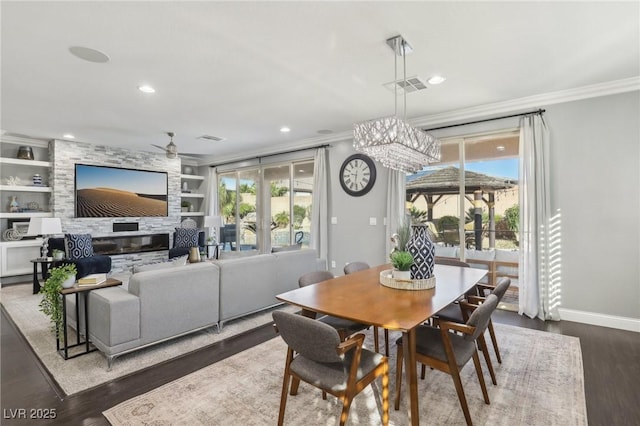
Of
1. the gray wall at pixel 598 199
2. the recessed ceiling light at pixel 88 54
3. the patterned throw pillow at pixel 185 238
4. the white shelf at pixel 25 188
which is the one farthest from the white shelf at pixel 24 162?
the gray wall at pixel 598 199

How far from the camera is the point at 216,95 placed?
3.80 m

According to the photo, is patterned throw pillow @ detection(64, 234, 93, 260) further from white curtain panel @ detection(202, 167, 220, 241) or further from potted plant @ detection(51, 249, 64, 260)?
white curtain panel @ detection(202, 167, 220, 241)

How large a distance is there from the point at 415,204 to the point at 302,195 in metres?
2.49

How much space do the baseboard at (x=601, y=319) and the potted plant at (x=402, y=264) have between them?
2.68 meters

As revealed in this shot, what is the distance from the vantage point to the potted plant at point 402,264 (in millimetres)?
2424

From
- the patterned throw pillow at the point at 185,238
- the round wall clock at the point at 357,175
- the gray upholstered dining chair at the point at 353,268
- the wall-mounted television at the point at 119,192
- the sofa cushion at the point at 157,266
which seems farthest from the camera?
the patterned throw pillow at the point at 185,238

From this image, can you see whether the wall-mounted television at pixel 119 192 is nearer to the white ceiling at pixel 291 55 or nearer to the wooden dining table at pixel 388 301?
the white ceiling at pixel 291 55

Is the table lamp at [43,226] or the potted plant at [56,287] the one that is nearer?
the potted plant at [56,287]

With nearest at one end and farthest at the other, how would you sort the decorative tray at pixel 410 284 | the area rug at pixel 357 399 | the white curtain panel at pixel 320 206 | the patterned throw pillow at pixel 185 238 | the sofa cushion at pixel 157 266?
the area rug at pixel 357 399, the decorative tray at pixel 410 284, the sofa cushion at pixel 157 266, the white curtain panel at pixel 320 206, the patterned throw pillow at pixel 185 238

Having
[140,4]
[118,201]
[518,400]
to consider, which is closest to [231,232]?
[118,201]

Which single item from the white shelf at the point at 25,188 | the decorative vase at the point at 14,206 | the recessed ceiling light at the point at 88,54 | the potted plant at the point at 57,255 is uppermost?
the recessed ceiling light at the point at 88,54

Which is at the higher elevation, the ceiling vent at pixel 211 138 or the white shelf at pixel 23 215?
the ceiling vent at pixel 211 138

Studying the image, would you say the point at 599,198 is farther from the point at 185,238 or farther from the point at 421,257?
the point at 185,238

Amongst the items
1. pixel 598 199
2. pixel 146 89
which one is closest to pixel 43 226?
pixel 146 89
